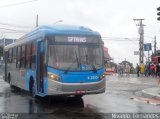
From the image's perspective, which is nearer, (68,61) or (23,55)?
(68,61)

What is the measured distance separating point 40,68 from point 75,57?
176 cm

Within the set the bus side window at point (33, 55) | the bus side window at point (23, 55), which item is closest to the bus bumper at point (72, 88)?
the bus side window at point (33, 55)

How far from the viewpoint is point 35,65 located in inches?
693

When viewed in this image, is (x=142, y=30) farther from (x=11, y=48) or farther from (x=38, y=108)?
(x=38, y=108)

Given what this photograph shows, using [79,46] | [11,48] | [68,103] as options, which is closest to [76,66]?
[79,46]

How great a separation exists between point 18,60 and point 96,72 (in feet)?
23.1

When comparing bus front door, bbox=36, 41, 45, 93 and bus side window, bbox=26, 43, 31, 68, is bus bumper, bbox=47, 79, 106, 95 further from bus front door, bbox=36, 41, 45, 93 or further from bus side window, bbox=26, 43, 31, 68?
bus side window, bbox=26, 43, 31, 68

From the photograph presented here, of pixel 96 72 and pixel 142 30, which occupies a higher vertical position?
pixel 142 30

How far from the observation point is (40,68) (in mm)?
16672

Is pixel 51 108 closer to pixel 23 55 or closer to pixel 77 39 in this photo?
pixel 77 39

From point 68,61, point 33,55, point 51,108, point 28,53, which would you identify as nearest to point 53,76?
point 68,61

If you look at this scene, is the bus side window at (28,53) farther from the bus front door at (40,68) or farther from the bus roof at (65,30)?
the bus front door at (40,68)

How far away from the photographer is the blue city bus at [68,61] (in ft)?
50.9

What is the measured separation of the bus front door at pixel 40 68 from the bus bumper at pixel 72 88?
88 cm
